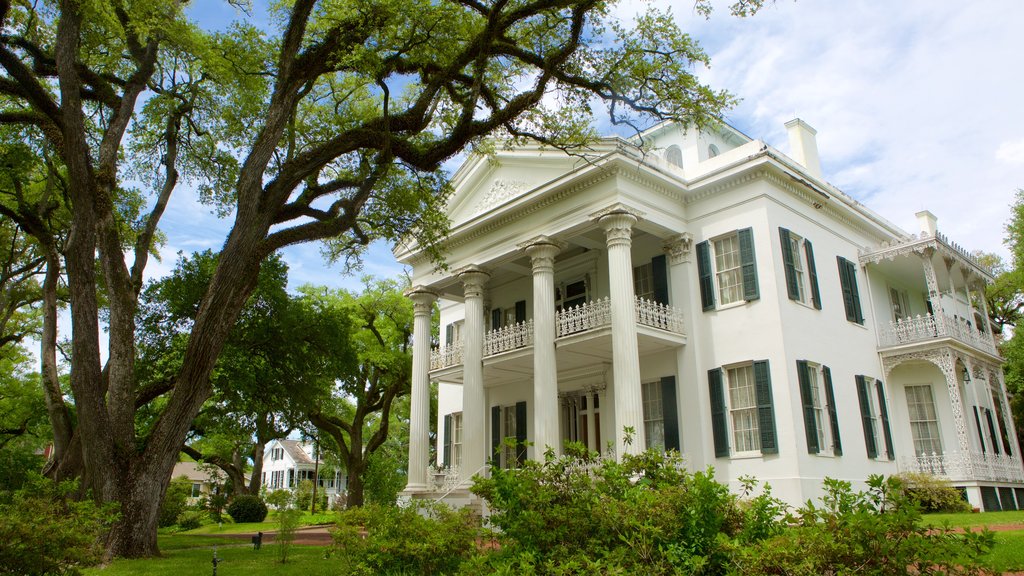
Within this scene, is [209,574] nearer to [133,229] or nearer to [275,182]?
[275,182]

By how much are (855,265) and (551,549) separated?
54.2 ft

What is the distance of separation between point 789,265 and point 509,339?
7.42m

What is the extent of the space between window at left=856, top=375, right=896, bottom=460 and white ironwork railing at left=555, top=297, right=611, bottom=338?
674 centimetres

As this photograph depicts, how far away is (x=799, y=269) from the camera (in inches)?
659

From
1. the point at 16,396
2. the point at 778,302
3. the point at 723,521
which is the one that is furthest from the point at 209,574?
the point at 16,396

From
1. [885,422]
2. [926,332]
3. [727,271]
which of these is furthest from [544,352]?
[926,332]

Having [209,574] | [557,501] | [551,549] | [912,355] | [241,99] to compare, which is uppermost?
[241,99]

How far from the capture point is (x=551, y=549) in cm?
550

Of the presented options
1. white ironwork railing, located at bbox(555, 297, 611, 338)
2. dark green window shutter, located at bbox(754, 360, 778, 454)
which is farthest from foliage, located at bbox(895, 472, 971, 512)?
white ironwork railing, located at bbox(555, 297, 611, 338)

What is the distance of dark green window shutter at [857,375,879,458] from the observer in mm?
16703

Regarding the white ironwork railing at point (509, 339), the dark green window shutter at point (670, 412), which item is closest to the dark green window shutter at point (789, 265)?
the dark green window shutter at point (670, 412)

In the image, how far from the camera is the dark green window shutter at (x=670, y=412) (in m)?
16.4

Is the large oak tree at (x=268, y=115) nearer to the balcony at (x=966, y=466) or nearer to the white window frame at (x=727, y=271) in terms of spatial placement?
the white window frame at (x=727, y=271)

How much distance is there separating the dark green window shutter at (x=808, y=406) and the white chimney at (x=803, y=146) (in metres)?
7.23
